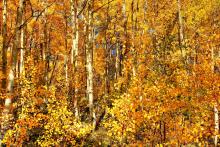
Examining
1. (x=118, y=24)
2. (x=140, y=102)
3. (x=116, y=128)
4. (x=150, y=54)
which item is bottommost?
(x=116, y=128)

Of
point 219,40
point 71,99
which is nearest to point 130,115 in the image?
point 71,99

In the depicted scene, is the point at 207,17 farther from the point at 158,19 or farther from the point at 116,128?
the point at 116,128

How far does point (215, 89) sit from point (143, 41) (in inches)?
355

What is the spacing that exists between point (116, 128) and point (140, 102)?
2.35 metres

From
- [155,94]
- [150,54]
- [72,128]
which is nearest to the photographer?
[72,128]

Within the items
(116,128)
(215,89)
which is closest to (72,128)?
(116,128)

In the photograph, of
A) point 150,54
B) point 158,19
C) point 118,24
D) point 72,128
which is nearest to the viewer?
point 72,128

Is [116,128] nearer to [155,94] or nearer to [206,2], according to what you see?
[155,94]

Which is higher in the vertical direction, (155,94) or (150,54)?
(150,54)

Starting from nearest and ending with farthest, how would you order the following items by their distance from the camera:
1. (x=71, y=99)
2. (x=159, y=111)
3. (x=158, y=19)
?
(x=159, y=111)
(x=71, y=99)
(x=158, y=19)

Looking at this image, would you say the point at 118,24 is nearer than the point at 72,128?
No

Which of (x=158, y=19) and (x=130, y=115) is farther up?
(x=158, y=19)

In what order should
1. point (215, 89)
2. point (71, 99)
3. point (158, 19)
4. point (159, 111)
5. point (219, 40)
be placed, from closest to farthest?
point (159, 111) → point (215, 89) → point (71, 99) → point (219, 40) → point (158, 19)

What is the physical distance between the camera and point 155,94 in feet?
50.5
